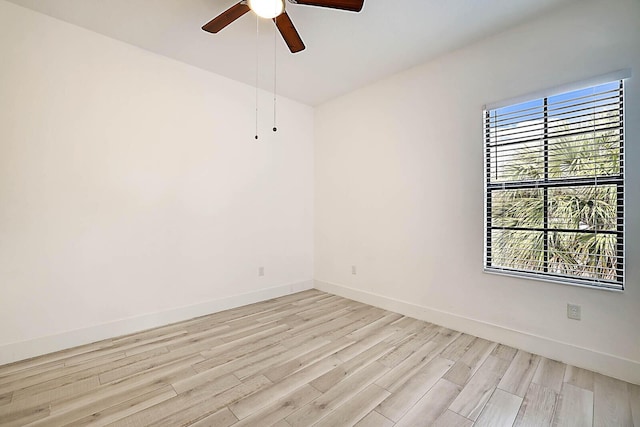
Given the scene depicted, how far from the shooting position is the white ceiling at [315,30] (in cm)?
225

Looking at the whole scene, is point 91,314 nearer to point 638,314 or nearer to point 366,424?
point 366,424

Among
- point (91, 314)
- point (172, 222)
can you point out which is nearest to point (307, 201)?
point (172, 222)

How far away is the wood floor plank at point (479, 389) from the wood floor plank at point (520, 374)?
0.04 meters

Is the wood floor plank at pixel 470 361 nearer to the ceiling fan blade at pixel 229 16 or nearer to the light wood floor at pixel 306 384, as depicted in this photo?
the light wood floor at pixel 306 384

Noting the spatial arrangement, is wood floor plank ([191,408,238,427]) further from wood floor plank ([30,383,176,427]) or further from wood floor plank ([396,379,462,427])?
wood floor plank ([396,379,462,427])

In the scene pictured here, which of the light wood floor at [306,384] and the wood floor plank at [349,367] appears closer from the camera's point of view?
the light wood floor at [306,384]

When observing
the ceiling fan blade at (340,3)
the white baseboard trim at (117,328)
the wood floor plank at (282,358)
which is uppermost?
the ceiling fan blade at (340,3)

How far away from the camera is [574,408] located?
174 cm

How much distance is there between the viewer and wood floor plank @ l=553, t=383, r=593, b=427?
1624 millimetres

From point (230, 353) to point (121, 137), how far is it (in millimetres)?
2271

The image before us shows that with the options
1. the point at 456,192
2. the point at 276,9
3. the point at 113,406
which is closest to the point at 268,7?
the point at 276,9

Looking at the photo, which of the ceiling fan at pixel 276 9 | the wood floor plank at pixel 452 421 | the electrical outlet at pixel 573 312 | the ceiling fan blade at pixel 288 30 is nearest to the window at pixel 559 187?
the electrical outlet at pixel 573 312

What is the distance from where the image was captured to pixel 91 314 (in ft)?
8.54

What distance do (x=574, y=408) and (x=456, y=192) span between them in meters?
1.82
